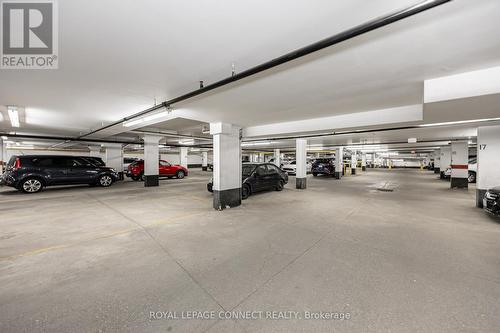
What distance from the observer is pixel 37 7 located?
1.70m

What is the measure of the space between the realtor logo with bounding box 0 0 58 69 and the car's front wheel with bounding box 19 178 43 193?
7.95 meters

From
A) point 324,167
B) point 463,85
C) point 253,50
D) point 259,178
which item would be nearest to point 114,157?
point 259,178

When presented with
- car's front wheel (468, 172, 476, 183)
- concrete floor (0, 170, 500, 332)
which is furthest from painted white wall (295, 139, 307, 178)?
car's front wheel (468, 172, 476, 183)

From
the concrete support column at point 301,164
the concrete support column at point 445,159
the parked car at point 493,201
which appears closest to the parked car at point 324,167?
the concrete support column at point 301,164

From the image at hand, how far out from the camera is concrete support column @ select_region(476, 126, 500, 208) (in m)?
5.96

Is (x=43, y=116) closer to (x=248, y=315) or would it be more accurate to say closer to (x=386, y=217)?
(x=248, y=315)

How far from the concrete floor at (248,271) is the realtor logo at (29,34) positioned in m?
2.79

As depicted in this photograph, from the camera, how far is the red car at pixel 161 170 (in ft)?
41.4

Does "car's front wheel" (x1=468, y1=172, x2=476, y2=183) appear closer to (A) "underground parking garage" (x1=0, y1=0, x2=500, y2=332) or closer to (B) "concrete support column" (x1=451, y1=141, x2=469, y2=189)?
(B) "concrete support column" (x1=451, y1=141, x2=469, y2=189)

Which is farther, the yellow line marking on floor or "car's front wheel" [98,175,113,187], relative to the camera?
"car's front wheel" [98,175,113,187]

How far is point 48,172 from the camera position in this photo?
8.23 meters

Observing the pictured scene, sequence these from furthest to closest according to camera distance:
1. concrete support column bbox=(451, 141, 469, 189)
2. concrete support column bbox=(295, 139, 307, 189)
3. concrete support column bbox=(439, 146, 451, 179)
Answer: concrete support column bbox=(439, 146, 451, 179)
concrete support column bbox=(451, 141, 469, 189)
concrete support column bbox=(295, 139, 307, 189)

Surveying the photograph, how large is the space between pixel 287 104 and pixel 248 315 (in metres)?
3.85

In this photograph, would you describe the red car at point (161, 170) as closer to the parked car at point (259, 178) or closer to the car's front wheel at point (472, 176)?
the parked car at point (259, 178)
